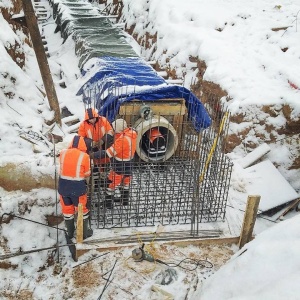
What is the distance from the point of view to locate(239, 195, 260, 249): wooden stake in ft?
18.0

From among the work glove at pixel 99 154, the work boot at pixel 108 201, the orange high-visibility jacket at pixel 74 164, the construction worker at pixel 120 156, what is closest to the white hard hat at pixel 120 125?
the construction worker at pixel 120 156

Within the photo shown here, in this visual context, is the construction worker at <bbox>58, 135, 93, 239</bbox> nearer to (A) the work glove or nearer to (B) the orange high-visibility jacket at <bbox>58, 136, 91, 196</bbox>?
(B) the orange high-visibility jacket at <bbox>58, 136, 91, 196</bbox>

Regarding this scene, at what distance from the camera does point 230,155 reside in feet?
27.3

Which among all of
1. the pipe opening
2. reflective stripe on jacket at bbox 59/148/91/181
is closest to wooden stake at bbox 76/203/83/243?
reflective stripe on jacket at bbox 59/148/91/181

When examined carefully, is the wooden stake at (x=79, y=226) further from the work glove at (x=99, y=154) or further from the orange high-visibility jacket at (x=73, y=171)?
the work glove at (x=99, y=154)

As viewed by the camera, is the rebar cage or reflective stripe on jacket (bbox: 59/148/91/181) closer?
reflective stripe on jacket (bbox: 59/148/91/181)

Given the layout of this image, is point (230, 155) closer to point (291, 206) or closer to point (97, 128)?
point (291, 206)

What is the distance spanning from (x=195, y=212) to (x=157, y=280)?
59.1 inches

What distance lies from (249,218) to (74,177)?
2.72 metres

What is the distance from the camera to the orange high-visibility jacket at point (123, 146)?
19.1 ft

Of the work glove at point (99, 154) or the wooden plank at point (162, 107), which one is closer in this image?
the work glove at point (99, 154)

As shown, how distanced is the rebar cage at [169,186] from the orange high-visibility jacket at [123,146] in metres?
0.24

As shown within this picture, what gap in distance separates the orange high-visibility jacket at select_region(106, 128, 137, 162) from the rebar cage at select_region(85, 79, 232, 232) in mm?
244

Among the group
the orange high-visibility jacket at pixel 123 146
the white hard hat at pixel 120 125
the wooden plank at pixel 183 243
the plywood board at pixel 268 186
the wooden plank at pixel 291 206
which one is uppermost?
the white hard hat at pixel 120 125
